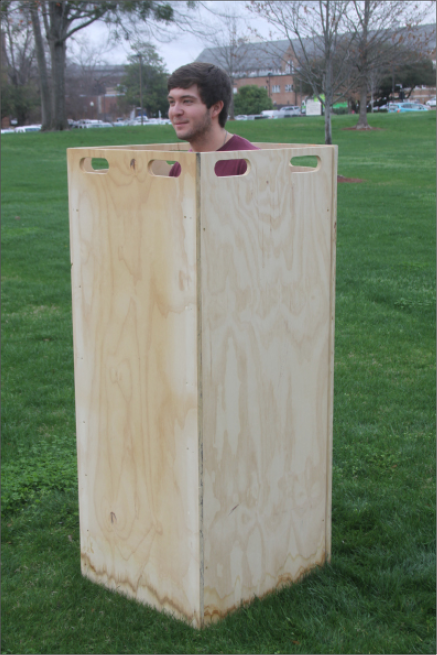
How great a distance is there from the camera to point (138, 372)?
2.70 m

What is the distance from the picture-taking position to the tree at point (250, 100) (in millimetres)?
73500

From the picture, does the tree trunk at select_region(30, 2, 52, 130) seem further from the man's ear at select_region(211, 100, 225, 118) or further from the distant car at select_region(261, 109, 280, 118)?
the man's ear at select_region(211, 100, 225, 118)

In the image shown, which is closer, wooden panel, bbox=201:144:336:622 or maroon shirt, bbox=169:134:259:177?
wooden panel, bbox=201:144:336:622

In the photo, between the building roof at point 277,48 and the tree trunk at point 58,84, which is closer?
the building roof at point 277,48

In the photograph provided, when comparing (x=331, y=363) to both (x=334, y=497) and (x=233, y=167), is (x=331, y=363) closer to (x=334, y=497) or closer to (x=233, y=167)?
(x=233, y=167)

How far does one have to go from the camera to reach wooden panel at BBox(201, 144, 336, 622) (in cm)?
248

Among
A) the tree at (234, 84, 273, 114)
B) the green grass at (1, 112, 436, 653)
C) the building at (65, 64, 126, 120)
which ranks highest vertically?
the building at (65, 64, 126, 120)

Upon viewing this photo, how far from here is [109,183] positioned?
2629mm

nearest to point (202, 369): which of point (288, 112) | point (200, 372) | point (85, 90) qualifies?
point (200, 372)

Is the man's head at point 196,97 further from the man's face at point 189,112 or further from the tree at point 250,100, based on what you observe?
the tree at point 250,100

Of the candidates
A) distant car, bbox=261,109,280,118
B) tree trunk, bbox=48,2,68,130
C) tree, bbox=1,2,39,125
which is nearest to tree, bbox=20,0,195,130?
tree trunk, bbox=48,2,68,130

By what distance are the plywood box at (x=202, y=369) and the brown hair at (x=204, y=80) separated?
38 cm

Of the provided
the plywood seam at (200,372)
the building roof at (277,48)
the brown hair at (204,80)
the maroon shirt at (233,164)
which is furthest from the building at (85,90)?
the plywood seam at (200,372)

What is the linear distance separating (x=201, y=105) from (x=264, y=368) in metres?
1.08
